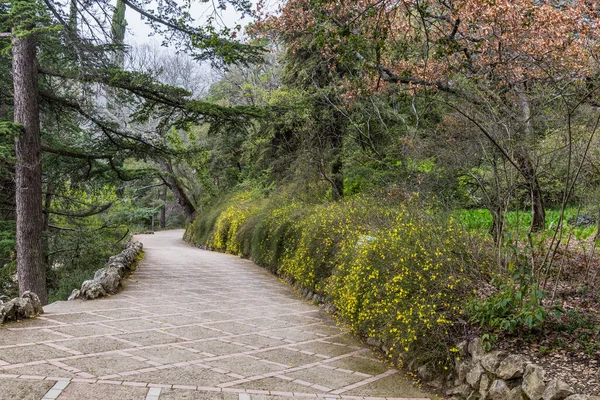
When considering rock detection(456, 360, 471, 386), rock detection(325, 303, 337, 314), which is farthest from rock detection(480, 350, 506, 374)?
rock detection(325, 303, 337, 314)

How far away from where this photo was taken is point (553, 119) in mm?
6473

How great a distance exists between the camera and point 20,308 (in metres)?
5.89

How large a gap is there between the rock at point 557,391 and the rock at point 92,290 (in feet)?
22.0

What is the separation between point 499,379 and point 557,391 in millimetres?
573

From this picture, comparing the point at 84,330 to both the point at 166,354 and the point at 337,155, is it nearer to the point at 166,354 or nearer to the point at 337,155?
the point at 166,354

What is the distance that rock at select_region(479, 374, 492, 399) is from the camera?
3.61 metres

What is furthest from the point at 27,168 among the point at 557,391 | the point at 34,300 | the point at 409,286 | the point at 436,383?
the point at 557,391

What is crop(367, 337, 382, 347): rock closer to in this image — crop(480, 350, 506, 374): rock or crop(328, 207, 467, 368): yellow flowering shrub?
crop(328, 207, 467, 368): yellow flowering shrub

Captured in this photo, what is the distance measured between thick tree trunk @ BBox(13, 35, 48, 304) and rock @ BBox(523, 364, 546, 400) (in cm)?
849

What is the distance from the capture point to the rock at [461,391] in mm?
3832

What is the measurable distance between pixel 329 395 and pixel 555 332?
1.92 metres

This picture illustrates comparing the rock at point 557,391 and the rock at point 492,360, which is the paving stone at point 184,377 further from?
the rock at point 557,391

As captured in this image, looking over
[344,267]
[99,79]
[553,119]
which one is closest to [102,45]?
[99,79]

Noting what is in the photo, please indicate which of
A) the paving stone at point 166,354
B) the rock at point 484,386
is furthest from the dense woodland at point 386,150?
the paving stone at point 166,354
